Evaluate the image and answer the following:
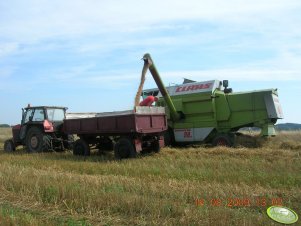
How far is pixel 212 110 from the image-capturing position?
46.0 feet

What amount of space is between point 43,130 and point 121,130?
167 inches

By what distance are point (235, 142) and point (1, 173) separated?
8.34m

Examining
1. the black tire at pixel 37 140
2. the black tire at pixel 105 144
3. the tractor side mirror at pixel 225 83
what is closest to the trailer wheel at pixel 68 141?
the black tire at pixel 37 140

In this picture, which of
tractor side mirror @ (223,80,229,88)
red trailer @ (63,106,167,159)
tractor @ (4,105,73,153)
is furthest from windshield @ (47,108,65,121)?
tractor side mirror @ (223,80,229,88)

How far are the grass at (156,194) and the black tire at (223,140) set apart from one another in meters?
3.63

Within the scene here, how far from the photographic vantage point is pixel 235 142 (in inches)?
548

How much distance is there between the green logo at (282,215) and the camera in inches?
176

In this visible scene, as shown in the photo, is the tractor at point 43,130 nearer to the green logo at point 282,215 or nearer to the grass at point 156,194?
the grass at point 156,194

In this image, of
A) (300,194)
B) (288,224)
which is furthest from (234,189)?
(288,224)

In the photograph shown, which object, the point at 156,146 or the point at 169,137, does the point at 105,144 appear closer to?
the point at 156,146

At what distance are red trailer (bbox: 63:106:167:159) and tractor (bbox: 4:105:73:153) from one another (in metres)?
1.36

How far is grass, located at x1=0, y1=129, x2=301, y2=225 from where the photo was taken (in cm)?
502

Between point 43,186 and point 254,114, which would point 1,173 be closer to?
point 43,186

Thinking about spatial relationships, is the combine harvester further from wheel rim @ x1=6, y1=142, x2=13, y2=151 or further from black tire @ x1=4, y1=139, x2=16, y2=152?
wheel rim @ x1=6, y1=142, x2=13, y2=151
